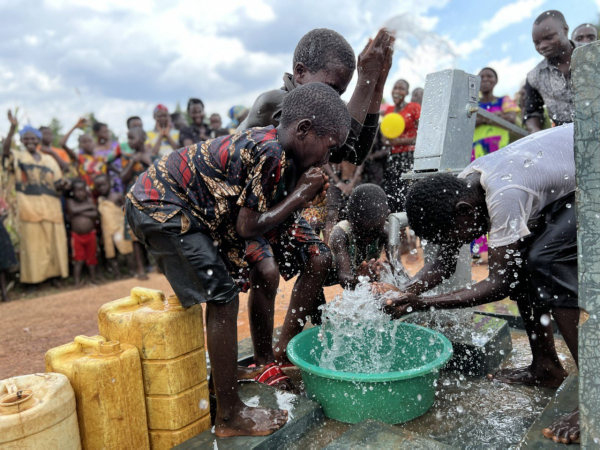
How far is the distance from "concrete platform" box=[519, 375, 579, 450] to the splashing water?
2.67 feet

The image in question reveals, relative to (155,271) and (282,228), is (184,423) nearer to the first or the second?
(282,228)

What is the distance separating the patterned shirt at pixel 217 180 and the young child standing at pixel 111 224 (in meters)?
5.69

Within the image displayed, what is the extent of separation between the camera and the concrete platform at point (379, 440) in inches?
66.1

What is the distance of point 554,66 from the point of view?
4.13 m

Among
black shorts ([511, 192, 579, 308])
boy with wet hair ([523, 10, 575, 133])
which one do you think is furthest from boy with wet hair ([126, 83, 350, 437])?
boy with wet hair ([523, 10, 575, 133])

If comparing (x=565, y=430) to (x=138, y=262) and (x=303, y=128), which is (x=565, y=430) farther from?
(x=138, y=262)

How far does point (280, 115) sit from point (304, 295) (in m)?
1.03

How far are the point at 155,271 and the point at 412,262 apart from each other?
405 cm

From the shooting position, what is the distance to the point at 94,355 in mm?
1885

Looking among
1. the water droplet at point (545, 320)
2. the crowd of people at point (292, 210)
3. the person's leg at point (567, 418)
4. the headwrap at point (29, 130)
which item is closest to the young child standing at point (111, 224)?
the headwrap at point (29, 130)

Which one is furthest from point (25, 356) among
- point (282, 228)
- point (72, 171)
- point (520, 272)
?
point (72, 171)

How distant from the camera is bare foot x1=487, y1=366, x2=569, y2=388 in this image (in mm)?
2455

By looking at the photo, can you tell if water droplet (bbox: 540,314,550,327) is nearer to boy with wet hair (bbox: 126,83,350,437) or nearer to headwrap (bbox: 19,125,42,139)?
boy with wet hair (bbox: 126,83,350,437)

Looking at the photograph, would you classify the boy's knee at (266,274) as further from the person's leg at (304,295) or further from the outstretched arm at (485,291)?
the outstretched arm at (485,291)
